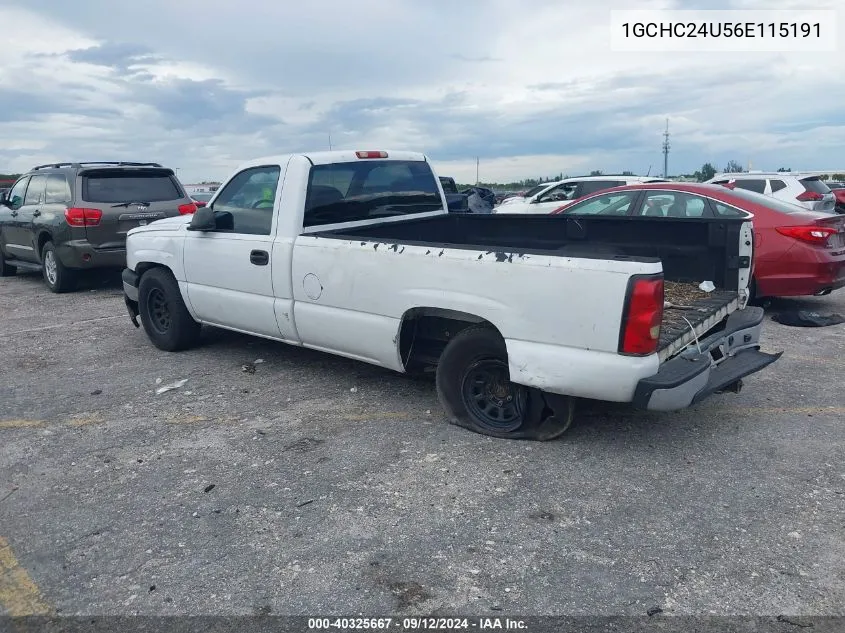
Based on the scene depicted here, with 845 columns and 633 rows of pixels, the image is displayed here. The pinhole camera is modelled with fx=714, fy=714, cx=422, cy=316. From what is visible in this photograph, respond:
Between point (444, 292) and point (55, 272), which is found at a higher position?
point (444, 292)

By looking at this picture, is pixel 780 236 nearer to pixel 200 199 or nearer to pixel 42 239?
pixel 42 239

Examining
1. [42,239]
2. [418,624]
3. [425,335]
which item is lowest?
[418,624]

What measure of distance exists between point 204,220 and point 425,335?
2.15 m

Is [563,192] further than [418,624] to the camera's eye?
Result: Yes

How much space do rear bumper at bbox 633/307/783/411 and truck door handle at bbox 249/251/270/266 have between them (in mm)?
2994

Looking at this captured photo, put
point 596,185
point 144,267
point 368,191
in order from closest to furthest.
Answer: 1. point 368,191
2. point 144,267
3. point 596,185

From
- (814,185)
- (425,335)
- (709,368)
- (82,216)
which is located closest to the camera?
(709,368)

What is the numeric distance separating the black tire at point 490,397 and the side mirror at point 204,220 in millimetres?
2365

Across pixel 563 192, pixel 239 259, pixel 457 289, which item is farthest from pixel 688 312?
pixel 563 192

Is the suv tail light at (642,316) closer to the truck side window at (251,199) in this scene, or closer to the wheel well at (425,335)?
the wheel well at (425,335)

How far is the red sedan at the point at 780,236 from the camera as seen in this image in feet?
24.7

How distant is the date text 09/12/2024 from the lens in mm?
2803

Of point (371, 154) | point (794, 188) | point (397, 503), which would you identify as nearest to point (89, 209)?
point (371, 154)

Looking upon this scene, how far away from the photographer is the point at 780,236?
7637 millimetres
